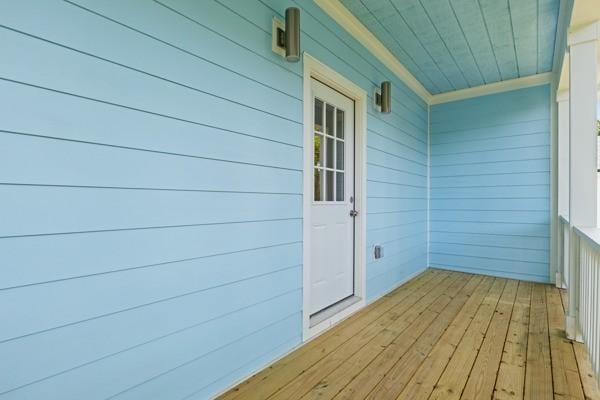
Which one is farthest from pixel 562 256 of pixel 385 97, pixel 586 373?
pixel 385 97

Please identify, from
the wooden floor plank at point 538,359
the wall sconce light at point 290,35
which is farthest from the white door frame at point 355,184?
the wooden floor plank at point 538,359

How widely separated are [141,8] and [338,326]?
8.06 ft

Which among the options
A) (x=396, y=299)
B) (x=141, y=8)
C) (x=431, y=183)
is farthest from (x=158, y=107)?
(x=431, y=183)

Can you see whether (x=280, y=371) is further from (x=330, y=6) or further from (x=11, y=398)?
(x=330, y=6)

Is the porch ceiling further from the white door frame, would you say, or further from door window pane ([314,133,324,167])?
door window pane ([314,133,324,167])

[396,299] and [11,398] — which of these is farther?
[396,299]

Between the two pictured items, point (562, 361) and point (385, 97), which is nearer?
point (562, 361)

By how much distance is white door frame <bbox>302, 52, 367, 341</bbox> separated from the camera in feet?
7.66

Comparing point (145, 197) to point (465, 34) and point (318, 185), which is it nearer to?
point (318, 185)

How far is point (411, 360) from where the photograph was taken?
6.89 feet

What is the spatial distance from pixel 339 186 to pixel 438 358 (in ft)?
4.98

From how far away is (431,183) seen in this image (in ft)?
15.7

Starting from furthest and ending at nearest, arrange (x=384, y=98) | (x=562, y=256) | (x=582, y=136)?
(x=562, y=256) < (x=384, y=98) < (x=582, y=136)

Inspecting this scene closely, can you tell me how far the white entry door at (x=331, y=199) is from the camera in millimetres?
2617
